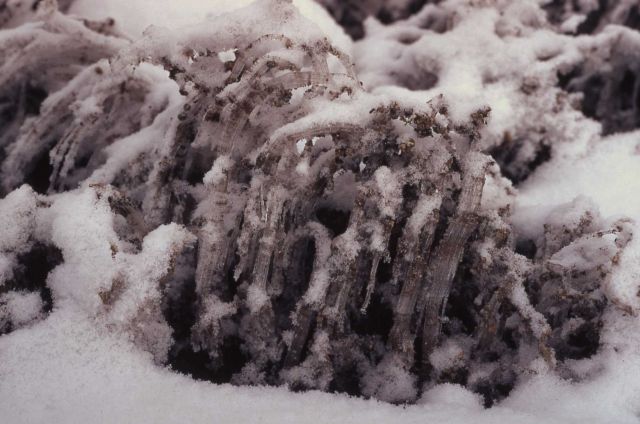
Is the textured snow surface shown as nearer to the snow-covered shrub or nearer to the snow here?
the snow-covered shrub

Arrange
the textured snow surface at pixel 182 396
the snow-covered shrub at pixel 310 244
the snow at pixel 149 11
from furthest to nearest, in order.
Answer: the snow at pixel 149 11
the snow-covered shrub at pixel 310 244
the textured snow surface at pixel 182 396

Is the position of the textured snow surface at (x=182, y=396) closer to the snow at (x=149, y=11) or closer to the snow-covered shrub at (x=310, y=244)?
the snow-covered shrub at (x=310, y=244)

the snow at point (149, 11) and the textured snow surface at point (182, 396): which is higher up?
the snow at point (149, 11)

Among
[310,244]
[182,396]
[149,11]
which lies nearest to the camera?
[182,396]

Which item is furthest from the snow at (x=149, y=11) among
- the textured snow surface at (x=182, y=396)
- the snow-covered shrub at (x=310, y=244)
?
the textured snow surface at (x=182, y=396)

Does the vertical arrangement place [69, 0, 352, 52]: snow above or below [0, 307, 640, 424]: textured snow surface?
above

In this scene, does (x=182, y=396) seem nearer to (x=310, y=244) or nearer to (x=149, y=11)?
(x=310, y=244)

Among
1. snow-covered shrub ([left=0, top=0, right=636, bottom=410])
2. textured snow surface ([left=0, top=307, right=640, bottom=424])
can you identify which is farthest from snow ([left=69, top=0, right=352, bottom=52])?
textured snow surface ([left=0, top=307, right=640, bottom=424])

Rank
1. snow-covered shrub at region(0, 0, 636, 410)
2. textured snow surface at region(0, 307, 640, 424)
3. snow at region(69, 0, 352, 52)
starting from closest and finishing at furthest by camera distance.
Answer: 1. textured snow surface at region(0, 307, 640, 424)
2. snow-covered shrub at region(0, 0, 636, 410)
3. snow at region(69, 0, 352, 52)

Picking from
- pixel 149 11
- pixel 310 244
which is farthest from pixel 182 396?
pixel 149 11

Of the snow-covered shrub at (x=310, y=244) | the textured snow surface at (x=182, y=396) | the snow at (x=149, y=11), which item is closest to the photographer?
the textured snow surface at (x=182, y=396)
